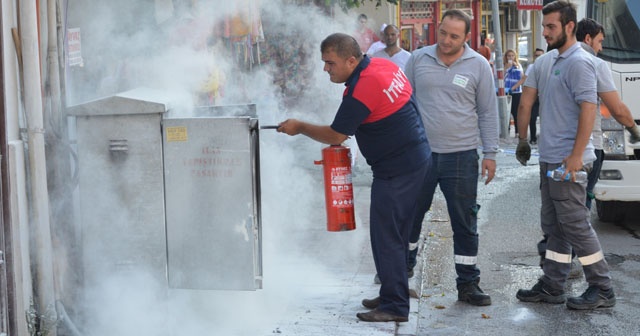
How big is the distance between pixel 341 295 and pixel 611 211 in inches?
150

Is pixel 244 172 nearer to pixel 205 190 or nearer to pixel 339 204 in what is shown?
pixel 205 190

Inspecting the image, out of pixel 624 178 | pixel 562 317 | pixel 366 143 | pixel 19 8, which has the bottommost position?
pixel 562 317

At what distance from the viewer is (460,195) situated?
5.21 metres

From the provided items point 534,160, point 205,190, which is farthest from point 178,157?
point 534,160

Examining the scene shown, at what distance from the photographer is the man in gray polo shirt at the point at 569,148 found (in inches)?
199

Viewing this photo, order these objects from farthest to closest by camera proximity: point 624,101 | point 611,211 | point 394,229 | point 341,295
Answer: point 611,211 → point 624,101 → point 341,295 → point 394,229

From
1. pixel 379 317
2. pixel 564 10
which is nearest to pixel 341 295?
pixel 379 317

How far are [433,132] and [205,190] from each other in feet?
5.53

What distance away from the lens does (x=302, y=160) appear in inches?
359

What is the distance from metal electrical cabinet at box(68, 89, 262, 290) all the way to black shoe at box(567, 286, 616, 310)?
214 cm

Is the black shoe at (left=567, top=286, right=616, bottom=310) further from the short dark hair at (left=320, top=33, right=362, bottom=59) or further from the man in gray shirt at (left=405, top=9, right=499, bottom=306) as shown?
the short dark hair at (left=320, top=33, right=362, bottom=59)

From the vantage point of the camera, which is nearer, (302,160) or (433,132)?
(433,132)

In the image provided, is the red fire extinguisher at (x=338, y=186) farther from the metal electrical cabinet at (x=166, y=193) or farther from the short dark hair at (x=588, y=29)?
the short dark hair at (x=588, y=29)

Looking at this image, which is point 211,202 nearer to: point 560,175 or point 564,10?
point 560,175
